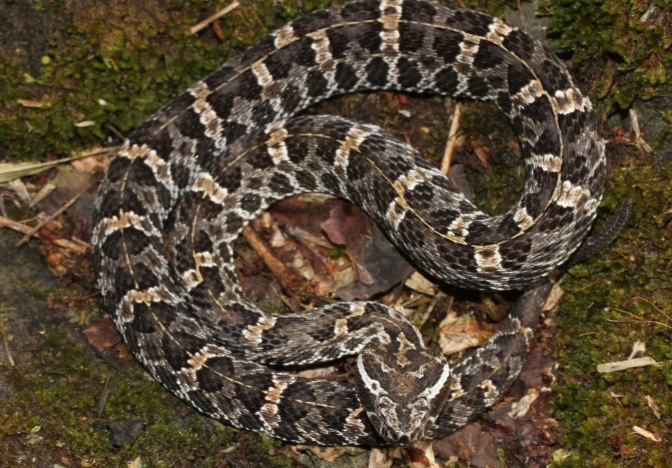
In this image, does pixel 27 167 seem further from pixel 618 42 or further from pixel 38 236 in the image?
pixel 618 42

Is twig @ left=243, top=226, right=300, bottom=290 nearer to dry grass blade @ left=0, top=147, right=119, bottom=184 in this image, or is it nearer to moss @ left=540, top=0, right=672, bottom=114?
dry grass blade @ left=0, top=147, right=119, bottom=184

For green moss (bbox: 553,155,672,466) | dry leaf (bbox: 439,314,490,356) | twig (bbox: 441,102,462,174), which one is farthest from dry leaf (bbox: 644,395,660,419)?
twig (bbox: 441,102,462,174)

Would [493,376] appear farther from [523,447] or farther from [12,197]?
[12,197]

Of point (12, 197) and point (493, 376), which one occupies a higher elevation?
point (12, 197)

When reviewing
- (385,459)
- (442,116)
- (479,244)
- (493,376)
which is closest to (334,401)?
(385,459)

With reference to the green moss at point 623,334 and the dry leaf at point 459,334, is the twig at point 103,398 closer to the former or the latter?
the dry leaf at point 459,334

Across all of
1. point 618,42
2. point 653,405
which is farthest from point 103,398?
point 618,42
